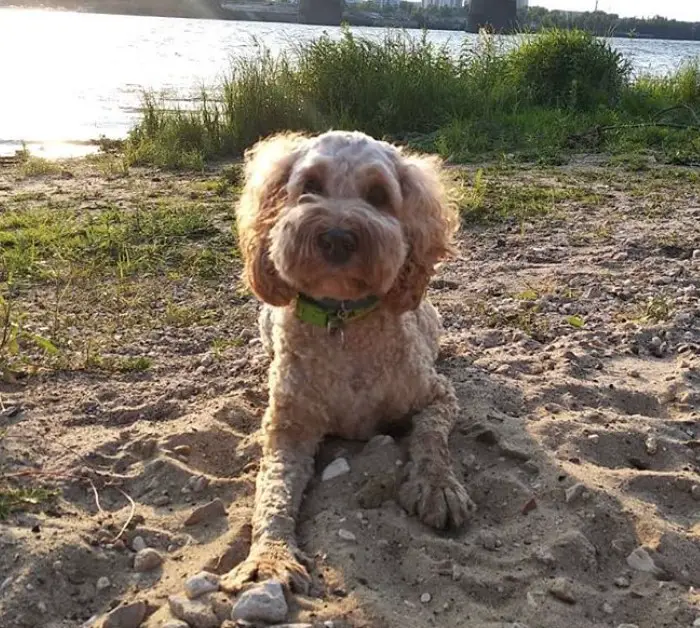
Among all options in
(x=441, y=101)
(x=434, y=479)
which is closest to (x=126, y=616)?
(x=434, y=479)

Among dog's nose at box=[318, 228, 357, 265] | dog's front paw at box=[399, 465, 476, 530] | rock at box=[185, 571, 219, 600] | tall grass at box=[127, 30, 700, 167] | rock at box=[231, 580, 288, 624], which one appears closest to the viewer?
rock at box=[231, 580, 288, 624]

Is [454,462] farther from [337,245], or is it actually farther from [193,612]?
[193,612]

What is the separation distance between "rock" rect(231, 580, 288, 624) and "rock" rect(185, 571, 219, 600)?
14 centimetres

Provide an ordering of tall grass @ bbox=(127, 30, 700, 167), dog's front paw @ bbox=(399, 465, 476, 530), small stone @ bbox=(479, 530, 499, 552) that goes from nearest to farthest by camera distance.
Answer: small stone @ bbox=(479, 530, 499, 552) < dog's front paw @ bbox=(399, 465, 476, 530) < tall grass @ bbox=(127, 30, 700, 167)

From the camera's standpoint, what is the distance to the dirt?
108 inches

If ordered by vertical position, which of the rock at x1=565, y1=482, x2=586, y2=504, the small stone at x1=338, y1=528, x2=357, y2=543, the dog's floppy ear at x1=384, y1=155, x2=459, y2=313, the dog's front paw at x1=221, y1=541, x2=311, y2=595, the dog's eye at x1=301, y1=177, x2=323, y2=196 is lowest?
the small stone at x1=338, y1=528, x2=357, y2=543

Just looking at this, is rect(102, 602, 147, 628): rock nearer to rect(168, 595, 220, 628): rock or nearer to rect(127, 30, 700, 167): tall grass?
rect(168, 595, 220, 628): rock

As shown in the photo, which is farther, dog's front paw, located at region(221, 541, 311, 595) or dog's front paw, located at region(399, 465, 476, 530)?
dog's front paw, located at region(399, 465, 476, 530)

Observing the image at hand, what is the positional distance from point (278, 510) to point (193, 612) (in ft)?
2.06

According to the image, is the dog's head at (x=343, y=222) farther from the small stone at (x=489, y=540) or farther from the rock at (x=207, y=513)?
the small stone at (x=489, y=540)

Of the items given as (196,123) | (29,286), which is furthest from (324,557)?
(196,123)

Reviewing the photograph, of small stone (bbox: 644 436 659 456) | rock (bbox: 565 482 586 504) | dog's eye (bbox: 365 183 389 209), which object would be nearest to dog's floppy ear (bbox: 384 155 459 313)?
dog's eye (bbox: 365 183 389 209)

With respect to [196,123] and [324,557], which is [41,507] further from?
[196,123]

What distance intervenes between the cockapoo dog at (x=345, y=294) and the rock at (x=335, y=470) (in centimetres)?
9
